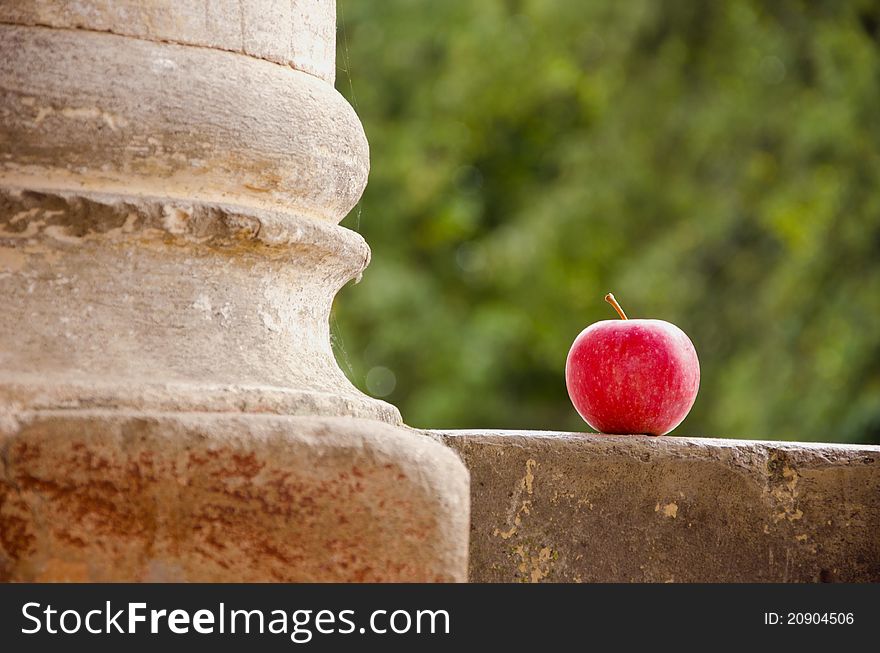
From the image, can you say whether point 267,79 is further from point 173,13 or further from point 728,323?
point 728,323

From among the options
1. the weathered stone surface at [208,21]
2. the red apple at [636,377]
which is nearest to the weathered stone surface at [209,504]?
the weathered stone surface at [208,21]

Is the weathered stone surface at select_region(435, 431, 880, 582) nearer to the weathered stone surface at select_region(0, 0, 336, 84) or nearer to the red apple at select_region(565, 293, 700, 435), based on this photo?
the red apple at select_region(565, 293, 700, 435)

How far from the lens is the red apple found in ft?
6.87

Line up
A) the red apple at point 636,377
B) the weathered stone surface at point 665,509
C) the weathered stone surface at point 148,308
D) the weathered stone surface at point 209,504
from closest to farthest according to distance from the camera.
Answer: the weathered stone surface at point 209,504 < the weathered stone surface at point 148,308 < the weathered stone surface at point 665,509 < the red apple at point 636,377

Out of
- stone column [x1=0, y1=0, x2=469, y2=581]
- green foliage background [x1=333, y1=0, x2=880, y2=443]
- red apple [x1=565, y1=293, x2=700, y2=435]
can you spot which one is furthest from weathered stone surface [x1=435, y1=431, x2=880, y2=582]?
green foliage background [x1=333, y1=0, x2=880, y2=443]

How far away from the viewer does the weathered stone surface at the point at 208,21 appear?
156 centimetres

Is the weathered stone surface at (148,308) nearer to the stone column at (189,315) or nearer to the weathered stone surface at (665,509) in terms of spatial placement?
the stone column at (189,315)

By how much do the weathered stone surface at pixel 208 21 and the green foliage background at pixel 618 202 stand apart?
435 cm

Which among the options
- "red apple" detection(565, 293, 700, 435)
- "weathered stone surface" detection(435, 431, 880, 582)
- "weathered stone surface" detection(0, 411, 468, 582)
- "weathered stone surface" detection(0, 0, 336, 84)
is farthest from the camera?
"red apple" detection(565, 293, 700, 435)

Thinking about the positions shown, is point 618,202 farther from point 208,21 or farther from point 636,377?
point 208,21

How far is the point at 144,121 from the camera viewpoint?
5.03ft

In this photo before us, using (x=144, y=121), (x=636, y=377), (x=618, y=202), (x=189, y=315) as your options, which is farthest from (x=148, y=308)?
(x=618, y=202)

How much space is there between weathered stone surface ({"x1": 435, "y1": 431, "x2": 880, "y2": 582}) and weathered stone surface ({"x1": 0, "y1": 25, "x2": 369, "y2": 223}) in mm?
546

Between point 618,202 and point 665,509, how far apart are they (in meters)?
6.24
